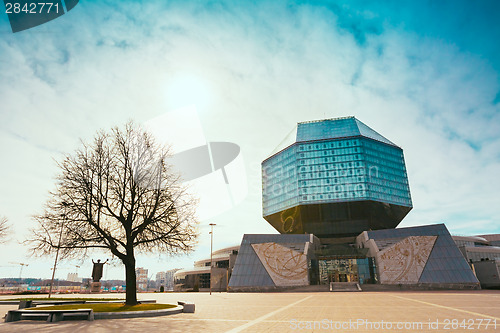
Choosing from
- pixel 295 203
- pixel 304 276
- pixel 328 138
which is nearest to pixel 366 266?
pixel 304 276

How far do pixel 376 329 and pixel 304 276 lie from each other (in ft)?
161

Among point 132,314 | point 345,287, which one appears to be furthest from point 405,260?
point 132,314

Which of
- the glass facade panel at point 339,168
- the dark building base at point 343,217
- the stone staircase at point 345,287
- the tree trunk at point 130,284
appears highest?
the glass facade panel at point 339,168

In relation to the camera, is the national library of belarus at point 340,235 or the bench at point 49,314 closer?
the bench at point 49,314

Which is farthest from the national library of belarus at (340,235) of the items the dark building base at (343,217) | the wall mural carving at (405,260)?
the dark building base at (343,217)

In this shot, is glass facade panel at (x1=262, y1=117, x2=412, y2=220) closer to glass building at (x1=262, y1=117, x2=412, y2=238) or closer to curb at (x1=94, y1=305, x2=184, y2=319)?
glass building at (x1=262, y1=117, x2=412, y2=238)

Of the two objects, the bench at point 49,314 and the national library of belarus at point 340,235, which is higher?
the national library of belarus at point 340,235

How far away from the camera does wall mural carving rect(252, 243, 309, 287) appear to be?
5691cm

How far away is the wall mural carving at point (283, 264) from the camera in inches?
2240

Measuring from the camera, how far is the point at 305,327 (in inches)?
451

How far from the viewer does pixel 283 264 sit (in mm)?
58625

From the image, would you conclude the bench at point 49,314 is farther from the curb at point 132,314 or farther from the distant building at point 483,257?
the distant building at point 483,257

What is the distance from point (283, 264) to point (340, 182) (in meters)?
35.6

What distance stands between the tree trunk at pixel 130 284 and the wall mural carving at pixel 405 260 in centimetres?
4659
